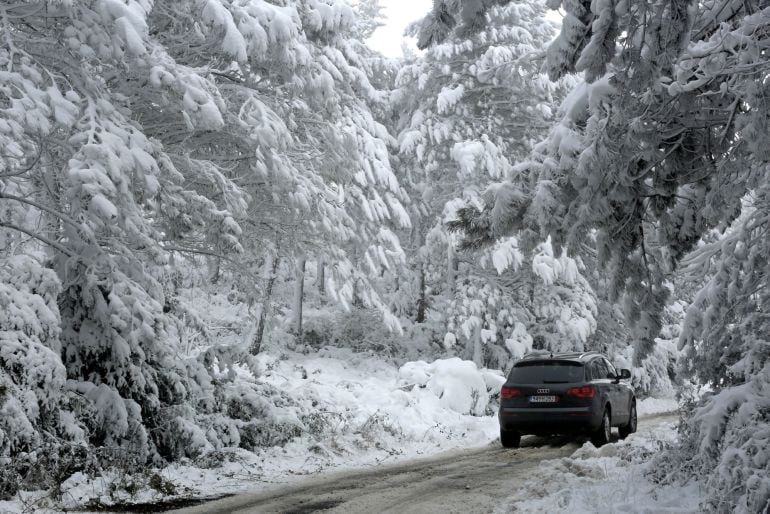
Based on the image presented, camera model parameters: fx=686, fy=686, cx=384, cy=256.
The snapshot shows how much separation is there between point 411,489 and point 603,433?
211 inches

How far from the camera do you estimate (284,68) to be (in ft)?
38.0

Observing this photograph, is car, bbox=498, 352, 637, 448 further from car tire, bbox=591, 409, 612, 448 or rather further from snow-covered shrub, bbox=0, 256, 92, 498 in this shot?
snow-covered shrub, bbox=0, 256, 92, 498

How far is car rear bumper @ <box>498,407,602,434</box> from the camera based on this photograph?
40.1 ft

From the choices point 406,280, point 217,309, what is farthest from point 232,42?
point 217,309

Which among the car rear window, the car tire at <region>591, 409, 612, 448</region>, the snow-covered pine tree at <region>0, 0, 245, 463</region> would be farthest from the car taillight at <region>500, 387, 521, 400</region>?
the snow-covered pine tree at <region>0, 0, 245, 463</region>

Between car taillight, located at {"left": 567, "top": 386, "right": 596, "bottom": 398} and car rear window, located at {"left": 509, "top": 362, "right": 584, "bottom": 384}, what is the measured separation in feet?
0.68

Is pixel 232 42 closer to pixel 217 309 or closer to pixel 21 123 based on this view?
pixel 21 123

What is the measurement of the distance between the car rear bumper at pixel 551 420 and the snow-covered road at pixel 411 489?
524mm

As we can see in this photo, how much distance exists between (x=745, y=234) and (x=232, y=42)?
685 cm

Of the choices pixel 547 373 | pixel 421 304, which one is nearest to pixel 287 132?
pixel 547 373

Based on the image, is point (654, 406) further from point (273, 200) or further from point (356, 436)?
point (273, 200)

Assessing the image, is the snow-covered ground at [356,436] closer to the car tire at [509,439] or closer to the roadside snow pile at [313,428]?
the roadside snow pile at [313,428]

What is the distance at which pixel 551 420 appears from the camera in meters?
12.3

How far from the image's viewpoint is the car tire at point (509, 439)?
12906mm
